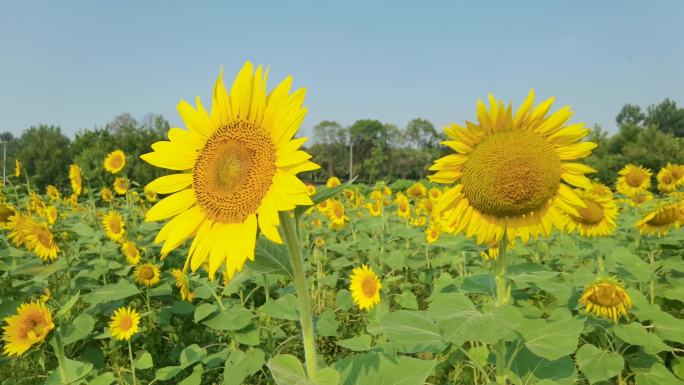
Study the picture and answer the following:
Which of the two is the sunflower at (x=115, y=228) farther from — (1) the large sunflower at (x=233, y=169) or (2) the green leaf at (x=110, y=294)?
(1) the large sunflower at (x=233, y=169)

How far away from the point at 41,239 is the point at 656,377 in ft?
12.7

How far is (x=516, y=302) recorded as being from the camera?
3180 millimetres

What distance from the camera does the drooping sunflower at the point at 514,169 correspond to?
1644 mm

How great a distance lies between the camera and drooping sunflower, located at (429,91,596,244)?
5.39ft

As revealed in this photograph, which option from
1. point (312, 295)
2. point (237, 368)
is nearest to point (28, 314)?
point (237, 368)

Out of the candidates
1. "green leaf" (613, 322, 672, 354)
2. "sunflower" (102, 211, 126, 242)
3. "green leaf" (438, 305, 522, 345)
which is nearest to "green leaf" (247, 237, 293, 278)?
"green leaf" (438, 305, 522, 345)

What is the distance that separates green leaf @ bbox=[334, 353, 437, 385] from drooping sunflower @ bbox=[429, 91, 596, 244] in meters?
0.68

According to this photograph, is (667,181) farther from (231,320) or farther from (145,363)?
(145,363)

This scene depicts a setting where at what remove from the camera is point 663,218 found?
3.17 m

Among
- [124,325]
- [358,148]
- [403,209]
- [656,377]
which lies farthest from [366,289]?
[358,148]

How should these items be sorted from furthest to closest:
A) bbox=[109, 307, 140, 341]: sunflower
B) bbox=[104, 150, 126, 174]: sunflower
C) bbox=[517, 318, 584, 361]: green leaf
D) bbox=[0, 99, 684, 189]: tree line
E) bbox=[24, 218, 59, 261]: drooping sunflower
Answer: bbox=[0, 99, 684, 189]: tree line → bbox=[104, 150, 126, 174]: sunflower → bbox=[24, 218, 59, 261]: drooping sunflower → bbox=[109, 307, 140, 341]: sunflower → bbox=[517, 318, 584, 361]: green leaf

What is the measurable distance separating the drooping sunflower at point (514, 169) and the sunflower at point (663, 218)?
188 centimetres

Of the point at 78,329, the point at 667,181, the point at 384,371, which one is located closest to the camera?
the point at 384,371

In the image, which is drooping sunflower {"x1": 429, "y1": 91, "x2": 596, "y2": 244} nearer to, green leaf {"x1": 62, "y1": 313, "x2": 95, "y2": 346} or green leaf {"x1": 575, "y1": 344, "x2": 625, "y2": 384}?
green leaf {"x1": 575, "y1": 344, "x2": 625, "y2": 384}
